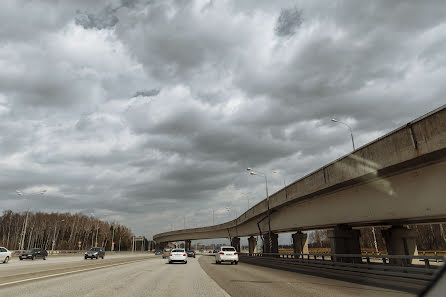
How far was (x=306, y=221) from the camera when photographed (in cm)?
2655

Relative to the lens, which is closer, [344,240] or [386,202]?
[386,202]

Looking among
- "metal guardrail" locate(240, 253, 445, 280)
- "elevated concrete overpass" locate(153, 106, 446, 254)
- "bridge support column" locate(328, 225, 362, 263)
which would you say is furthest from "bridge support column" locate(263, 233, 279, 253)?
"bridge support column" locate(328, 225, 362, 263)

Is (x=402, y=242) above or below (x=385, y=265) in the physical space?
above

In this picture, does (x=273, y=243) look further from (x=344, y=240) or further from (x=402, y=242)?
(x=402, y=242)

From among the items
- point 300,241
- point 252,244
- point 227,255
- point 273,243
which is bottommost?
point 227,255

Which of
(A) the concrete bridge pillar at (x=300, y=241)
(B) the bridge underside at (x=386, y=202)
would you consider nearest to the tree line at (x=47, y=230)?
(A) the concrete bridge pillar at (x=300, y=241)

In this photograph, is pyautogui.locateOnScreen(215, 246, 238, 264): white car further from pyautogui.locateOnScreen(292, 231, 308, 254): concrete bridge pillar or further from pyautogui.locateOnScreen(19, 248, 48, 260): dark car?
pyautogui.locateOnScreen(19, 248, 48, 260): dark car

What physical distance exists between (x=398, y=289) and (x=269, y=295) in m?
4.83

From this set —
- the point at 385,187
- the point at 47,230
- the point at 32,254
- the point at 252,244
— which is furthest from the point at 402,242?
the point at 47,230

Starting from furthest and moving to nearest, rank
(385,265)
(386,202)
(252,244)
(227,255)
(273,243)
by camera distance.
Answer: (252,244) → (273,243) → (227,255) → (386,202) → (385,265)

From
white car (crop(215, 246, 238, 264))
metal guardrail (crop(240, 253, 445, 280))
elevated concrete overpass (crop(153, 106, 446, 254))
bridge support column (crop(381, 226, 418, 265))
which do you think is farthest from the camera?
white car (crop(215, 246, 238, 264))

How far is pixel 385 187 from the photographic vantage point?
1562cm

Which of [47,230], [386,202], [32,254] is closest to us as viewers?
[386,202]

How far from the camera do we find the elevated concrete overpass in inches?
473
